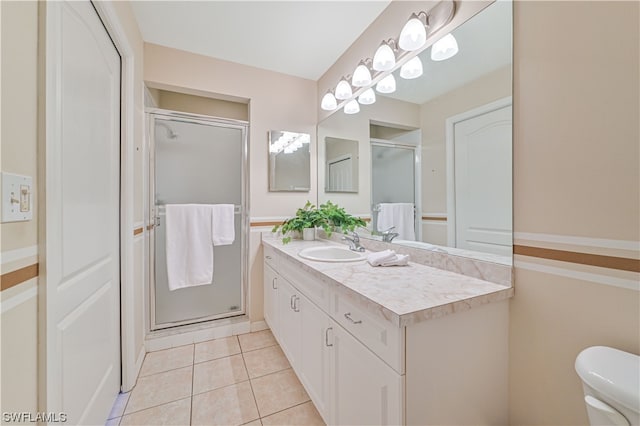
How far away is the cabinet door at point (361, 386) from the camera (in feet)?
2.66

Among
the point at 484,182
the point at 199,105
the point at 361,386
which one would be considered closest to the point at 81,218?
the point at 361,386

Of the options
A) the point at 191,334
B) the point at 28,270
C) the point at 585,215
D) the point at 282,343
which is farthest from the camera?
the point at 191,334

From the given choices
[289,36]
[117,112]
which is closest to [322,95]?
[289,36]

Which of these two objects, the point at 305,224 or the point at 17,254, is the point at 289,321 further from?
the point at 17,254

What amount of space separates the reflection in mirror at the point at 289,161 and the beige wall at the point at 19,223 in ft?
5.69

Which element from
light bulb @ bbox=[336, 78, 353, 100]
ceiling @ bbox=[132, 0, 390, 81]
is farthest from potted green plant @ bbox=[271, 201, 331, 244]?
ceiling @ bbox=[132, 0, 390, 81]

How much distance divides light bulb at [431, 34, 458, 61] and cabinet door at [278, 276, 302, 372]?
1528mm

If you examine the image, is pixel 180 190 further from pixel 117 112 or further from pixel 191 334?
pixel 191 334

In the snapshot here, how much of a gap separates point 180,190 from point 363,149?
160 centimetres

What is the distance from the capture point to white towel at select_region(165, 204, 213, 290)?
7.06ft

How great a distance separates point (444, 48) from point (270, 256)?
182 centimetres

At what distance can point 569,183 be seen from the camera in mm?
872

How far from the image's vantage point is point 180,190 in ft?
7.25

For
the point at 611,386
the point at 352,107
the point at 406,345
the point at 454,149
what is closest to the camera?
the point at 611,386
